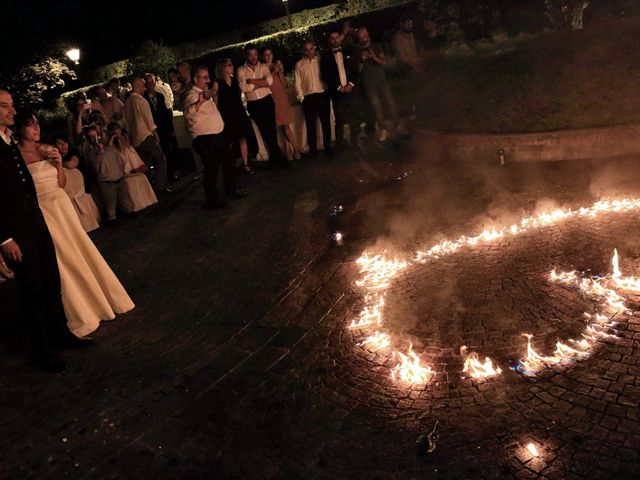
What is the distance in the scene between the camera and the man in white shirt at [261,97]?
10055 mm

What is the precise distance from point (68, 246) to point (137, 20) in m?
44.7

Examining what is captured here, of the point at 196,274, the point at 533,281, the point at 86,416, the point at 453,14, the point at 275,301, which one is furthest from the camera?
the point at 453,14

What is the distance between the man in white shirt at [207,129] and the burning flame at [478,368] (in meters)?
5.85

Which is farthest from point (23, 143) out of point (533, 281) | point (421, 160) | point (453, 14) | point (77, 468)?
point (453, 14)

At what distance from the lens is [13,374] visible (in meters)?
4.95

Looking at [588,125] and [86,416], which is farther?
[588,125]

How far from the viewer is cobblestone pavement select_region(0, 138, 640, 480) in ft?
10.6

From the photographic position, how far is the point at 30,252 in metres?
4.71

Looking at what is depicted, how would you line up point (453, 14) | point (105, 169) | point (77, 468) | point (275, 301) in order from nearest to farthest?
point (77, 468)
point (275, 301)
point (105, 169)
point (453, 14)

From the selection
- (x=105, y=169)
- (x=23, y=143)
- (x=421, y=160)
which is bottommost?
(x=421, y=160)

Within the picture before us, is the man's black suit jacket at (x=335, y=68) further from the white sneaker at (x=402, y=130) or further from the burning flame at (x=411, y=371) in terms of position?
the burning flame at (x=411, y=371)

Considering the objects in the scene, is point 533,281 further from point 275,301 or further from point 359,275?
point 275,301

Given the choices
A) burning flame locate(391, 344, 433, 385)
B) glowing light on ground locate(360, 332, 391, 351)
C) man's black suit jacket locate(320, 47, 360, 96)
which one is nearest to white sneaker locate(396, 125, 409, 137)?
man's black suit jacket locate(320, 47, 360, 96)

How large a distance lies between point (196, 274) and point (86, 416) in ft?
8.66
